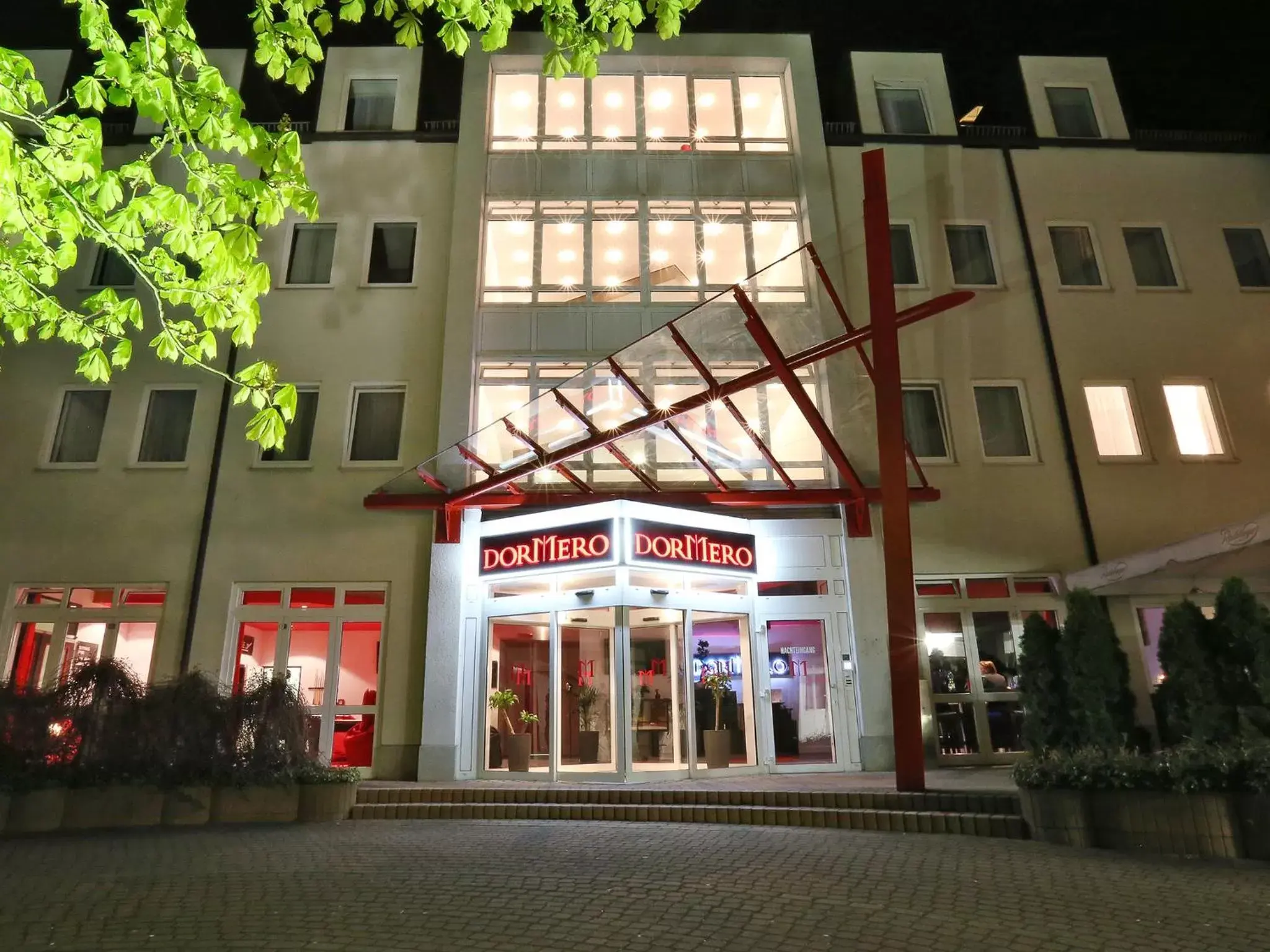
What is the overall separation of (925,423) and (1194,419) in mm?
4512

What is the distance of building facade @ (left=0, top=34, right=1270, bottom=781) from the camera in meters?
11.4

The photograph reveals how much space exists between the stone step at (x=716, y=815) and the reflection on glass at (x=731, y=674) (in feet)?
7.93

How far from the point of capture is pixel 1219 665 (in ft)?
21.6

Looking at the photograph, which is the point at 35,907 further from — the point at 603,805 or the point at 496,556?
the point at 496,556

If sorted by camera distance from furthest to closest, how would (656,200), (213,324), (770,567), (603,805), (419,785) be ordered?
(656,200) < (770,567) < (419,785) < (603,805) < (213,324)

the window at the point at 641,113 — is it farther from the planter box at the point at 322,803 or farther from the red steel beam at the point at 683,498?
the planter box at the point at 322,803

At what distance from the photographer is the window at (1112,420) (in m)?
13.2

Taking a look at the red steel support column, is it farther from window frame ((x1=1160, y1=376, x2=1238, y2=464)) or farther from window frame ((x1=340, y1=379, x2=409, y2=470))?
window frame ((x1=340, y1=379, x2=409, y2=470))

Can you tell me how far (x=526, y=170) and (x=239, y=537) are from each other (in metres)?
8.02

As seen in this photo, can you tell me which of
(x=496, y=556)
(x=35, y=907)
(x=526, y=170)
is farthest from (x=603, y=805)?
(x=526, y=170)

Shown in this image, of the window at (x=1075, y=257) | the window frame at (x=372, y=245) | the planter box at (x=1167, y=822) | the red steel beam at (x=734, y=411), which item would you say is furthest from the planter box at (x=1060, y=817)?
the window frame at (x=372, y=245)

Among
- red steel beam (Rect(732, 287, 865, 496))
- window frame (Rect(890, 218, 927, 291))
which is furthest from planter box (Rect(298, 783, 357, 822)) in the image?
window frame (Rect(890, 218, 927, 291))

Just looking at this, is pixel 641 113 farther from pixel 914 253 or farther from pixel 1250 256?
pixel 1250 256

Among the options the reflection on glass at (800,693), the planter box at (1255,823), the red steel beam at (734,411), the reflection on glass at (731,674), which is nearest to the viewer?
the planter box at (1255,823)
